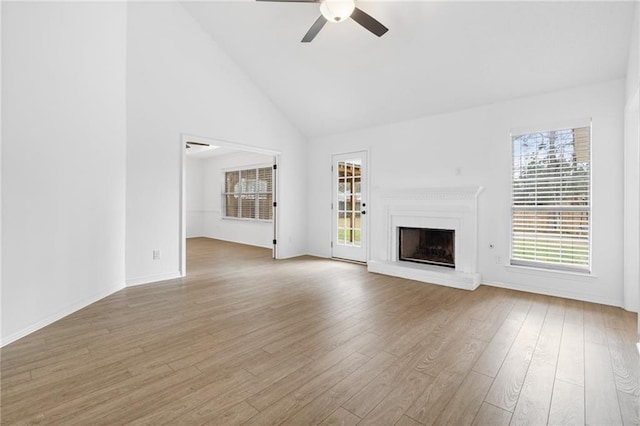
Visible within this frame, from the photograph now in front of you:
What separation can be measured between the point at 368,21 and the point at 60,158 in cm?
338

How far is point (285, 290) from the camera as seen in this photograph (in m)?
4.03

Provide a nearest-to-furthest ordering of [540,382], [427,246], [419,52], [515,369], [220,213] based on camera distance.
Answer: [540,382] → [515,369] → [419,52] → [427,246] → [220,213]

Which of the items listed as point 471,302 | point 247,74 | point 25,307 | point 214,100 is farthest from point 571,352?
point 247,74

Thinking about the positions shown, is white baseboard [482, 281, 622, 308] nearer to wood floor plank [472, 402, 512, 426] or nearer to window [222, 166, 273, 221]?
wood floor plank [472, 402, 512, 426]

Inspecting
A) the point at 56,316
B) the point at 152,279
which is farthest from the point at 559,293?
the point at 56,316

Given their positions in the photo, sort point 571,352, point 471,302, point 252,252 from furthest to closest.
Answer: point 252,252, point 471,302, point 571,352

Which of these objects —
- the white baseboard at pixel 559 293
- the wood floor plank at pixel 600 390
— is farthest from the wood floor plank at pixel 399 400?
the white baseboard at pixel 559 293

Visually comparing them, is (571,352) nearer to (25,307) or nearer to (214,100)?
(25,307)

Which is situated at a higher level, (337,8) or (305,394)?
(337,8)

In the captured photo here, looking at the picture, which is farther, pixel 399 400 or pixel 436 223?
pixel 436 223

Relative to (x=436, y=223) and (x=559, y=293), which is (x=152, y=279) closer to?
(x=436, y=223)

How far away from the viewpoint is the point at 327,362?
7.23 ft

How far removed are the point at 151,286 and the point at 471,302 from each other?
4095 mm

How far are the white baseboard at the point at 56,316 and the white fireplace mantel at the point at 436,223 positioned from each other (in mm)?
3750
